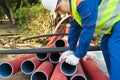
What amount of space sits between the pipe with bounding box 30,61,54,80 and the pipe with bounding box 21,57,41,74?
17cm

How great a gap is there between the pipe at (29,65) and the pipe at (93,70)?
66 cm

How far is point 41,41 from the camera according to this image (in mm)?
9070

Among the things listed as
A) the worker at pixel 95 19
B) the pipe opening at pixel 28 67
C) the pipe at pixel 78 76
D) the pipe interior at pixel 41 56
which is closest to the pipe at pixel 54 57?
the pipe interior at pixel 41 56

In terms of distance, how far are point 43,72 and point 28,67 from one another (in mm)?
607

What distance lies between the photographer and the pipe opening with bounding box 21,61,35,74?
4559 millimetres

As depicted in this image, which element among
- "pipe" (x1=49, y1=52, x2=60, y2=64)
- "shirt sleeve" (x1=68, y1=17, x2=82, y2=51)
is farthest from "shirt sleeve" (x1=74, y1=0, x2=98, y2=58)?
"pipe" (x1=49, y1=52, x2=60, y2=64)

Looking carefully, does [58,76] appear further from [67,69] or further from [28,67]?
[28,67]

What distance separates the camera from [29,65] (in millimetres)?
4656

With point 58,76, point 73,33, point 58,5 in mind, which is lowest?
point 58,76

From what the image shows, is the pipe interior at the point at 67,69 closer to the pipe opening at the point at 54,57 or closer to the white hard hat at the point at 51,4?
the pipe opening at the point at 54,57

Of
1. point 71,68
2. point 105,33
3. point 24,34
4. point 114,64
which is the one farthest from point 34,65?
point 24,34

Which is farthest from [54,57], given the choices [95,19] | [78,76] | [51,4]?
[95,19]

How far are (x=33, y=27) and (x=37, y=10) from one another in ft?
1.62

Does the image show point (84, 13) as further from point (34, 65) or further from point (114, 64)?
point (34, 65)
